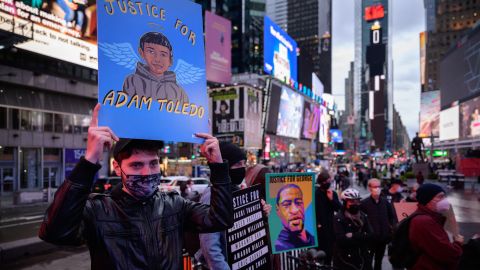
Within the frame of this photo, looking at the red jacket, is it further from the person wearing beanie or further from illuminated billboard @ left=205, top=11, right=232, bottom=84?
illuminated billboard @ left=205, top=11, right=232, bottom=84

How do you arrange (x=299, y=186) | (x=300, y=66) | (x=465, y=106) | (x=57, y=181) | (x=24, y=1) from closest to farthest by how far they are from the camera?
(x=299, y=186) → (x=24, y=1) → (x=57, y=181) → (x=465, y=106) → (x=300, y=66)

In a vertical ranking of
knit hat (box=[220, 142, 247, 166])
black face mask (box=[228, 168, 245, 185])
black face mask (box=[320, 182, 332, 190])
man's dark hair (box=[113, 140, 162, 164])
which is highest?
man's dark hair (box=[113, 140, 162, 164])

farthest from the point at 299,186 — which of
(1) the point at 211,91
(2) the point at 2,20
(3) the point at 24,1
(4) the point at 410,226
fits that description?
(1) the point at 211,91

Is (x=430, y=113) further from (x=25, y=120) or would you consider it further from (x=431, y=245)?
(x=431, y=245)

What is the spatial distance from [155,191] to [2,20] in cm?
2479

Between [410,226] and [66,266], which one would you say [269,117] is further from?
[410,226]

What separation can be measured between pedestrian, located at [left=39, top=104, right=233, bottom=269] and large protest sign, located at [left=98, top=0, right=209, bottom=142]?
15cm

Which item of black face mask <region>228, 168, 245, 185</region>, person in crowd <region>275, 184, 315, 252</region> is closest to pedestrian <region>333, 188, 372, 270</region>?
person in crowd <region>275, 184, 315, 252</region>

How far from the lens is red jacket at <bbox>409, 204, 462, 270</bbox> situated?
381 cm

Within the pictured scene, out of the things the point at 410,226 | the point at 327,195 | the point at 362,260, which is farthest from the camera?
the point at 327,195

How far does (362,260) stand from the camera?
6082mm

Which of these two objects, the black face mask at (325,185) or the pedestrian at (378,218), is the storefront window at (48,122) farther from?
the pedestrian at (378,218)

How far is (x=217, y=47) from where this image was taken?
131 ft

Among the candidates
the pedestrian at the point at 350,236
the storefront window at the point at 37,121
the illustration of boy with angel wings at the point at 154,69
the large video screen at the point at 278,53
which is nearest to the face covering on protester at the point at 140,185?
the illustration of boy with angel wings at the point at 154,69
